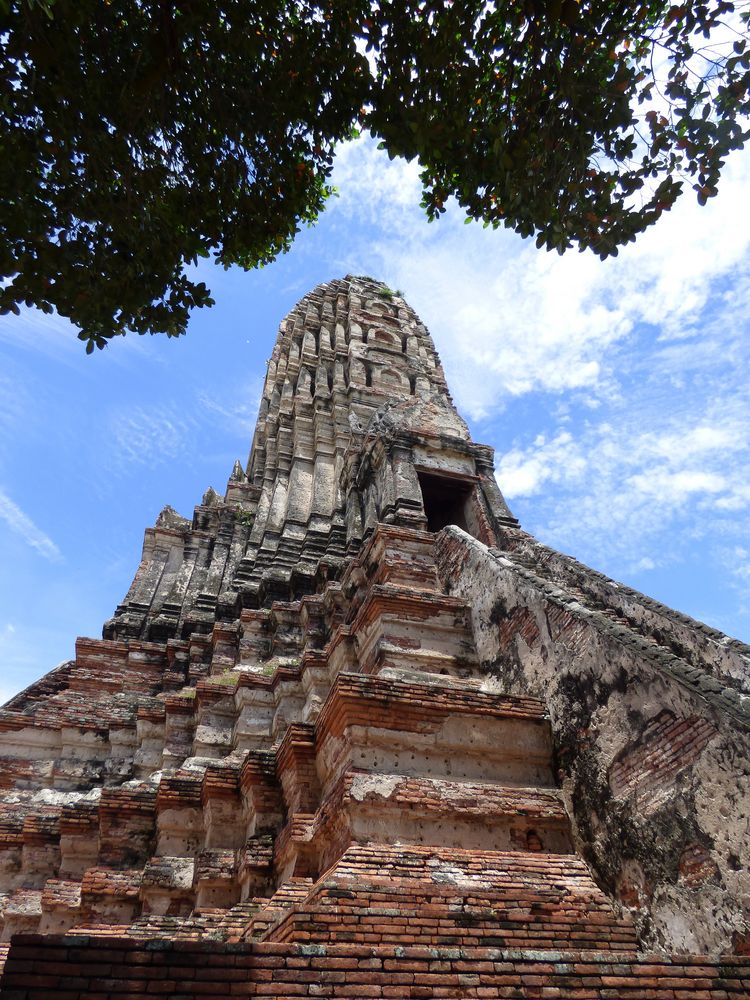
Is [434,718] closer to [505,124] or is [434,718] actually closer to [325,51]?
[505,124]

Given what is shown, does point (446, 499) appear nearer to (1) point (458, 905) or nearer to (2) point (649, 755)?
(2) point (649, 755)

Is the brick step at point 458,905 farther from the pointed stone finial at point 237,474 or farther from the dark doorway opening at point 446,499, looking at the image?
the pointed stone finial at point 237,474

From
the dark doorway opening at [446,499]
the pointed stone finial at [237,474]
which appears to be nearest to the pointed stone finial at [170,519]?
the pointed stone finial at [237,474]

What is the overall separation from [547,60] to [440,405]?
716cm

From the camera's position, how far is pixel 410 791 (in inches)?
198

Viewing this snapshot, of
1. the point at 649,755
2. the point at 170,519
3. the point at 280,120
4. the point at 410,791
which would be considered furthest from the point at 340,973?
the point at 170,519

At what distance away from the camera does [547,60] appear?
5.77 metres

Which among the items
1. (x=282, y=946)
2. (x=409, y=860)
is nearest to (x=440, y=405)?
(x=409, y=860)

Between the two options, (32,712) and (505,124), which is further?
(32,712)

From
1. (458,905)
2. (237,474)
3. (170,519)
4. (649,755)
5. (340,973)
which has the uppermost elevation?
(237,474)

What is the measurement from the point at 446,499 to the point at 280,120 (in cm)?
693

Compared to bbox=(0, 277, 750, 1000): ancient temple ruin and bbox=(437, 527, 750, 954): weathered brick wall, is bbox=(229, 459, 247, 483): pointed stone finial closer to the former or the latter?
bbox=(0, 277, 750, 1000): ancient temple ruin

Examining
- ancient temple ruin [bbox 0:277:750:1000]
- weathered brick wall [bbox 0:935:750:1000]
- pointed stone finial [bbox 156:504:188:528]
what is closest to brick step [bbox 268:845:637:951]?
ancient temple ruin [bbox 0:277:750:1000]

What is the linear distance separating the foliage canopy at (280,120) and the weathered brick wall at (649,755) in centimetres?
354
